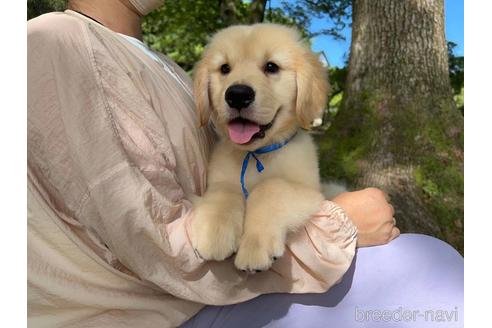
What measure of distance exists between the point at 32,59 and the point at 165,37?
40.5ft

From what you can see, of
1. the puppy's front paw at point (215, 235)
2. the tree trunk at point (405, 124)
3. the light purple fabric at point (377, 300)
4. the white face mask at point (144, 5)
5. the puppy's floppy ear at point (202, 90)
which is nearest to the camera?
the puppy's front paw at point (215, 235)

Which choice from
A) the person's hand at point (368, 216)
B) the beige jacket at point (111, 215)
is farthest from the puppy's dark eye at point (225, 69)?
the person's hand at point (368, 216)

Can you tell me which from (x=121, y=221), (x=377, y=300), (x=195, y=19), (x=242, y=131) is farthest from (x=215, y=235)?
(x=195, y=19)

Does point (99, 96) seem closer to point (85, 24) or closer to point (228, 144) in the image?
point (85, 24)

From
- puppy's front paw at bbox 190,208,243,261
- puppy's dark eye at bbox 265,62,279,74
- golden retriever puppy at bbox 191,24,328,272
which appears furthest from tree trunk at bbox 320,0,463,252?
puppy's front paw at bbox 190,208,243,261

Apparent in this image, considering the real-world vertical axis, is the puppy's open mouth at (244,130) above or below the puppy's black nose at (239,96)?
below

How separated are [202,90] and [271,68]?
0.34 m

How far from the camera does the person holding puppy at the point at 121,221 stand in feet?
4.77

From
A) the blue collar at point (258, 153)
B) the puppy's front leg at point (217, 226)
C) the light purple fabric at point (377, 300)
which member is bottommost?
the light purple fabric at point (377, 300)

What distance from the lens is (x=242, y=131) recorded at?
2006mm

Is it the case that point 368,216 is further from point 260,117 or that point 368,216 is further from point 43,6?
point 43,6

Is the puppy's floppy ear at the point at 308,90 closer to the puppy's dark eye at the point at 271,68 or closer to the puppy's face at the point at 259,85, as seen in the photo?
the puppy's face at the point at 259,85

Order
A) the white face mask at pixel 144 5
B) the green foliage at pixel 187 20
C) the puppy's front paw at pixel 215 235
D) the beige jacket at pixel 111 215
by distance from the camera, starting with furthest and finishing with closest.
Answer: the green foliage at pixel 187 20 < the white face mask at pixel 144 5 < the puppy's front paw at pixel 215 235 < the beige jacket at pixel 111 215

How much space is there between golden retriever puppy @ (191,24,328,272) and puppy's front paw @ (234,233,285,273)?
0.12 metres
